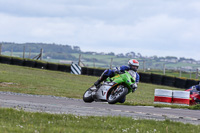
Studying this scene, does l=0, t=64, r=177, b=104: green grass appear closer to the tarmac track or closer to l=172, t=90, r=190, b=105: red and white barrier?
l=172, t=90, r=190, b=105: red and white barrier

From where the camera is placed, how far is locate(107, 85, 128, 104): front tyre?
13289 mm

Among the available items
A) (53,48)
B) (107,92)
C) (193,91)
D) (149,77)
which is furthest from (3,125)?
(53,48)

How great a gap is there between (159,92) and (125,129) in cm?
1203

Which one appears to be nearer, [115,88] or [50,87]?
[115,88]

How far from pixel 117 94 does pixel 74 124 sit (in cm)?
491

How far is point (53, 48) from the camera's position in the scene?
16750 centimetres

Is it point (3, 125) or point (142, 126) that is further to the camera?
point (142, 126)

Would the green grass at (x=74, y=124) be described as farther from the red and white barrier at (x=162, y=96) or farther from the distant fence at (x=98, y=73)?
the distant fence at (x=98, y=73)

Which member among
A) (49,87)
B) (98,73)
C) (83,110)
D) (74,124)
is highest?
(98,73)

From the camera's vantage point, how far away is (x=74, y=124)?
8.80 metres

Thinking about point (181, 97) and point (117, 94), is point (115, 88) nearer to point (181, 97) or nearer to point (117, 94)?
point (117, 94)

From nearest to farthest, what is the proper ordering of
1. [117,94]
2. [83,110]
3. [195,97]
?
[83,110], [117,94], [195,97]

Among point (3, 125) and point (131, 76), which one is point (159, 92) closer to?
point (131, 76)

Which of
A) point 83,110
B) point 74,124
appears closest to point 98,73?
point 83,110
